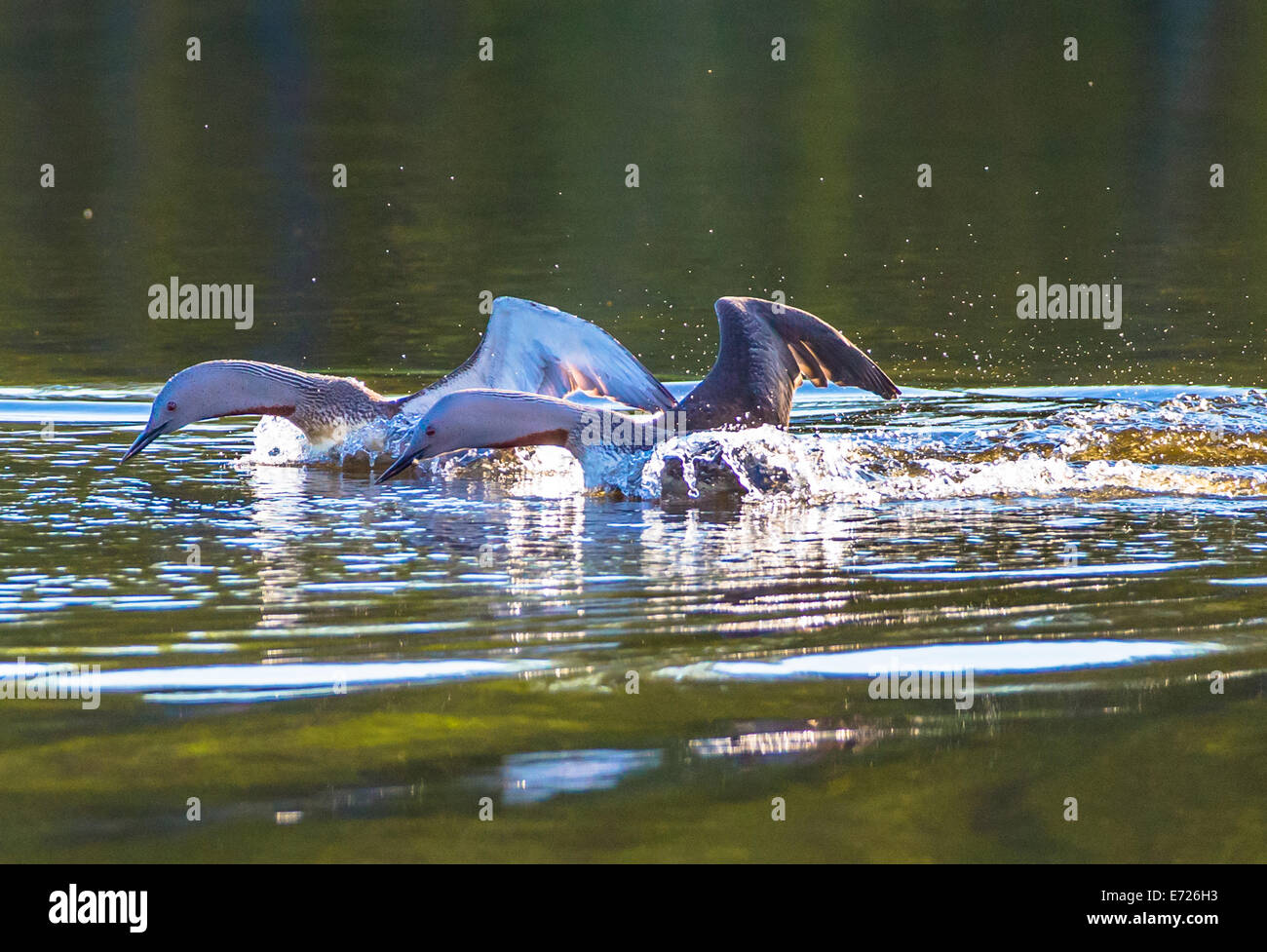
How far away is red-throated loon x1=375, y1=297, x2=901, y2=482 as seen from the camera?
28.3 feet

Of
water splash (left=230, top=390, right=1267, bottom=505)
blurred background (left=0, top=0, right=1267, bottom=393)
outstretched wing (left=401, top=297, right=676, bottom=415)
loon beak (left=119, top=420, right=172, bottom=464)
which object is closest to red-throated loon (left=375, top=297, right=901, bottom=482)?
water splash (left=230, top=390, right=1267, bottom=505)

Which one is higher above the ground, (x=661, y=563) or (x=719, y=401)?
(x=719, y=401)

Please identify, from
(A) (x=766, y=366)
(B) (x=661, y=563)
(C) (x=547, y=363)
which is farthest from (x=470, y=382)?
(B) (x=661, y=563)


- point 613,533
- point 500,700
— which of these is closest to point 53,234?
point 613,533

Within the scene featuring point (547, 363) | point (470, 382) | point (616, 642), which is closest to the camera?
point (616, 642)

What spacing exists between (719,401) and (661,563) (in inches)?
107

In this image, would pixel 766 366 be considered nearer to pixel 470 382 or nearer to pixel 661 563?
pixel 470 382

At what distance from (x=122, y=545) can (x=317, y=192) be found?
667 inches

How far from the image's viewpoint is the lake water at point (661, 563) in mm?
4234

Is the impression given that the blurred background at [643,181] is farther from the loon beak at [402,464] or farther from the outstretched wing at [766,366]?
the loon beak at [402,464]

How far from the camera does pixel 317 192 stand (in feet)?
76.5

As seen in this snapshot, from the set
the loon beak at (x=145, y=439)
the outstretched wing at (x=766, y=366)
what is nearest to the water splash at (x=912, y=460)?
the outstretched wing at (x=766, y=366)

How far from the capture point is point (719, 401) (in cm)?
925

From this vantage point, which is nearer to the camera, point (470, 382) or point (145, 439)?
point (145, 439)
